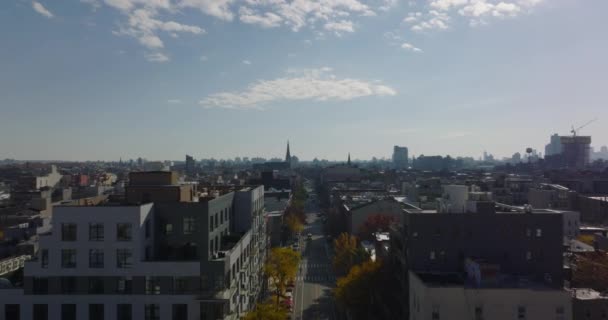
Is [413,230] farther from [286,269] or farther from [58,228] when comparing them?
[58,228]

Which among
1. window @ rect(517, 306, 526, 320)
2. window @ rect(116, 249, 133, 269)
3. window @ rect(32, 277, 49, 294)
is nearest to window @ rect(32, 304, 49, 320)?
window @ rect(32, 277, 49, 294)

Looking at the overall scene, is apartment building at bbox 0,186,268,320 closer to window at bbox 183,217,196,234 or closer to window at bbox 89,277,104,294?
window at bbox 89,277,104,294

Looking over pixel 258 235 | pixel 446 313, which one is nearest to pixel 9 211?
pixel 258 235

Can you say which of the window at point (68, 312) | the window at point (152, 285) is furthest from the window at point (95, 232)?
the window at point (68, 312)

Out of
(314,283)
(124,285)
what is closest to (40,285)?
(124,285)

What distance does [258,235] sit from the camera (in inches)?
2501

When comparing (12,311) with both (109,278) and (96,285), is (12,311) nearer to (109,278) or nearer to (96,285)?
(96,285)

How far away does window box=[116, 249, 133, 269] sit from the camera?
36656mm

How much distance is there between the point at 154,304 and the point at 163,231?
20.2ft

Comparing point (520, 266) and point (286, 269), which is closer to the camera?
point (520, 266)

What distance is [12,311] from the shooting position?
37062 mm

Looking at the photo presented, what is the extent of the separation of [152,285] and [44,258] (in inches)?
369

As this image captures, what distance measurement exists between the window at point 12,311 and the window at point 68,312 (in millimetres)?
3770

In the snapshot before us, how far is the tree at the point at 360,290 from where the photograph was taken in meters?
48.8
